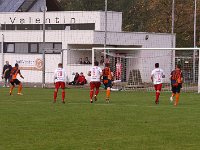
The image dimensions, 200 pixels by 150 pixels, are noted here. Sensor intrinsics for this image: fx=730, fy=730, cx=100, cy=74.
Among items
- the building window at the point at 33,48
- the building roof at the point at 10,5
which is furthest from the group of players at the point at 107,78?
the building roof at the point at 10,5

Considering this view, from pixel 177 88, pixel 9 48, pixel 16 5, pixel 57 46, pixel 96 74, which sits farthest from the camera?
pixel 16 5

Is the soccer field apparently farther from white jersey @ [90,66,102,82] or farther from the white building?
the white building

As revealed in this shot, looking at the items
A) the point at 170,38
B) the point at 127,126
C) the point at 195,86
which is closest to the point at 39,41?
the point at 170,38

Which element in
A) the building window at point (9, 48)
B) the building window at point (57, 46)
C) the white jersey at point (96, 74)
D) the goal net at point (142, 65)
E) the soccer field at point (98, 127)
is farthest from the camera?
the building window at point (9, 48)

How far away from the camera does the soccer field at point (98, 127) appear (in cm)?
1620

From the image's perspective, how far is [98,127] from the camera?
65.8ft

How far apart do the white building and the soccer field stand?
2887 cm

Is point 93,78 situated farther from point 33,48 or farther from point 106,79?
point 33,48

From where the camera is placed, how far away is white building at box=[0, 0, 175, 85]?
2282 inches

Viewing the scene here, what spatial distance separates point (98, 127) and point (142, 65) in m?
34.6

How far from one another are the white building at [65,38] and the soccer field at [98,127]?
28.9 metres

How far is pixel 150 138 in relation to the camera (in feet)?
57.0

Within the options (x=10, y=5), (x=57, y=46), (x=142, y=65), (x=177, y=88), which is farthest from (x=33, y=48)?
(x=177, y=88)

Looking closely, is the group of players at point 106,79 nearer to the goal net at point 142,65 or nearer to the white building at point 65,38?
the goal net at point 142,65
